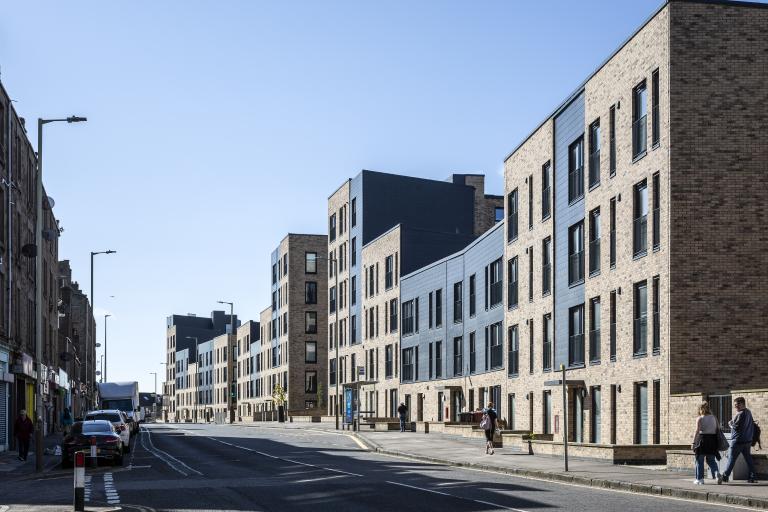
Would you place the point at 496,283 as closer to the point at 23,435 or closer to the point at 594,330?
the point at 594,330

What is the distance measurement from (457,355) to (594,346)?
950 inches

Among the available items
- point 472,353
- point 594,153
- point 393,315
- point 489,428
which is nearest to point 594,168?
point 594,153

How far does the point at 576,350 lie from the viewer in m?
41.2

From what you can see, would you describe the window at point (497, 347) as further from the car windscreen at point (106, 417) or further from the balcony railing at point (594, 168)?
the car windscreen at point (106, 417)

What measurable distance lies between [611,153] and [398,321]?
37.9 m

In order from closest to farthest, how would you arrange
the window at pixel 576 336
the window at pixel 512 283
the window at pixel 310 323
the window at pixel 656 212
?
1. the window at pixel 656 212
2. the window at pixel 576 336
3. the window at pixel 512 283
4. the window at pixel 310 323

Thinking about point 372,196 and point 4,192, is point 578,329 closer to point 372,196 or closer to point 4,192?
point 4,192

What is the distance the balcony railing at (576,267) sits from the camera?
134 ft

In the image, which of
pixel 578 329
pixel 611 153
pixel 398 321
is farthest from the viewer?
pixel 398 321

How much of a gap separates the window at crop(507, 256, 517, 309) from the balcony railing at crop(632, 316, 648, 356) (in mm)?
15461

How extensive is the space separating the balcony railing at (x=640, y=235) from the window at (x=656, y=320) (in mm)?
1215

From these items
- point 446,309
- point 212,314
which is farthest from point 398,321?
point 212,314

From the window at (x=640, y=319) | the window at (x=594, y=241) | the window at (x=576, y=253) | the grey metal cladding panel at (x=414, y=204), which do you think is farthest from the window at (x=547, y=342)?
the grey metal cladding panel at (x=414, y=204)

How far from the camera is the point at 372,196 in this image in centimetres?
8375
